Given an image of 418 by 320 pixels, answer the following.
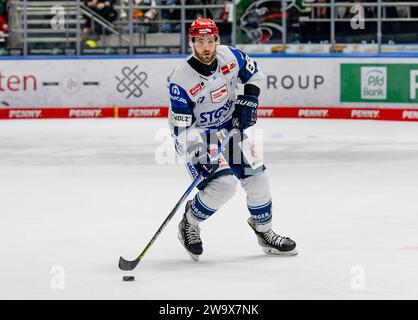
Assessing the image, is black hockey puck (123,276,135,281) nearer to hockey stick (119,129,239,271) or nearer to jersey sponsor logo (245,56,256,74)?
hockey stick (119,129,239,271)

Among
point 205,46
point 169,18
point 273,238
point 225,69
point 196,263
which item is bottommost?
point 196,263

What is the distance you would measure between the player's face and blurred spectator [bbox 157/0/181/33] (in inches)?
476

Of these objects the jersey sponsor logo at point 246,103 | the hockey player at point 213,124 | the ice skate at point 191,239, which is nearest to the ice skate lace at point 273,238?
the hockey player at point 213,124

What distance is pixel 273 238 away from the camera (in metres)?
7.44

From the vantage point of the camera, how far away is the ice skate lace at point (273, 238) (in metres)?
7.41

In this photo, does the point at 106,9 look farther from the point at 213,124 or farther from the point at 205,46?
the point at 205,46

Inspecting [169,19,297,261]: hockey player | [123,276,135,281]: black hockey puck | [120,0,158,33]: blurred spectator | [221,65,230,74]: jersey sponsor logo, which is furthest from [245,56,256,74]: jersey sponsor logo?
[120,0,158,33]: blurred spectator

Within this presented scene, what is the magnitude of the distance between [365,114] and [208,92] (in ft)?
35.7

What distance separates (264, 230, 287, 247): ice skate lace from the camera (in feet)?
24.3

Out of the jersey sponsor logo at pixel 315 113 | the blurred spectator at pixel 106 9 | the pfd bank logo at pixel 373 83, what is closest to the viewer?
the pfd bank logo at pixel 373 83

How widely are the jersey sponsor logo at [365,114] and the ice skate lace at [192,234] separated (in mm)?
10624

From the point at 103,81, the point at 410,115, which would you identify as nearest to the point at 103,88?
the point at 103,81

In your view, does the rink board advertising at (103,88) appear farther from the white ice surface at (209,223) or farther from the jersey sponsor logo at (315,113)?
the white ice surface at (209,223)
